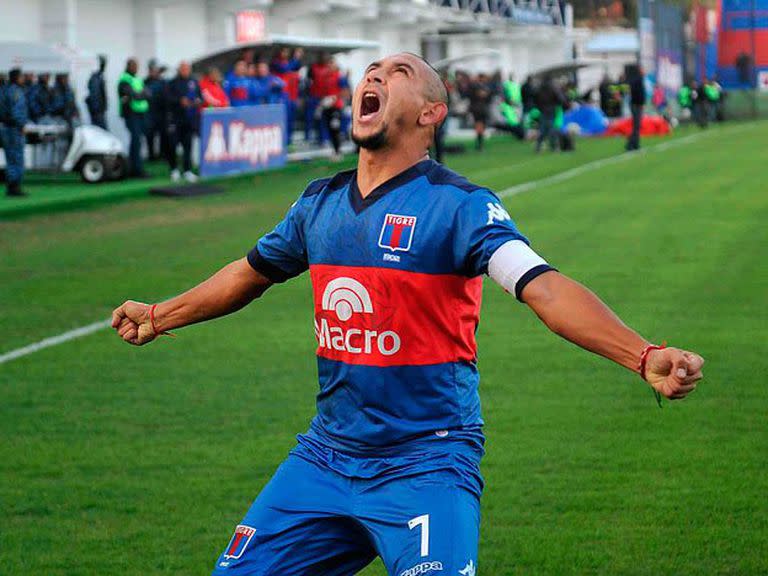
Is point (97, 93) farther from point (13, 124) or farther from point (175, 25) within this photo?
point (175, 25)

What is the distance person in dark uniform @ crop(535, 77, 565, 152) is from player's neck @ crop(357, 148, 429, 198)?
36394mm

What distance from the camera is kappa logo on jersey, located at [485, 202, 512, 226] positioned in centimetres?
425

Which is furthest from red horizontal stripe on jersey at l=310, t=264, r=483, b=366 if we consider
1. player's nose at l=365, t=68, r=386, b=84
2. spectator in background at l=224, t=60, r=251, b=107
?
spectator in background at l=224, t=60, r=251, b=107

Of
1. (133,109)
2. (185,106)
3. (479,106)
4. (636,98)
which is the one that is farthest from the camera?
(479,106)

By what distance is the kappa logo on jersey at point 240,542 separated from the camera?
14.1 feet

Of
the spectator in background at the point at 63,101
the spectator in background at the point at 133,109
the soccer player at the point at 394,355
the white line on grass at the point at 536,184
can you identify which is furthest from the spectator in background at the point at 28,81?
the soccer player at the point at 394,355

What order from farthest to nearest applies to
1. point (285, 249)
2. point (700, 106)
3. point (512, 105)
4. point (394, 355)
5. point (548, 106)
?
point (700, 106) → point (512, 105) → point (548, 106) → point (285, 249) → point (394, 355)

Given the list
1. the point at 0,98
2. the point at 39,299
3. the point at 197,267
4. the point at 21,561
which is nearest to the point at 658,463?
the point at 21,561

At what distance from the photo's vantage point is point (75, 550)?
6.91 meters

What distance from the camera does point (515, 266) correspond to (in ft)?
13.6

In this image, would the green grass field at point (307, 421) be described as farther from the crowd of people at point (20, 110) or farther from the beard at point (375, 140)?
the crowd of people at point (20, 110)

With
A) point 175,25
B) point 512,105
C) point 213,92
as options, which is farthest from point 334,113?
point 512,105

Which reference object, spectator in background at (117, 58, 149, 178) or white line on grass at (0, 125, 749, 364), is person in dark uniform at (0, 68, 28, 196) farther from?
white line on grass at (0, 125, 749, 364)

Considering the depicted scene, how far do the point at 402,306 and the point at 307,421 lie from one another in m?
5.17
